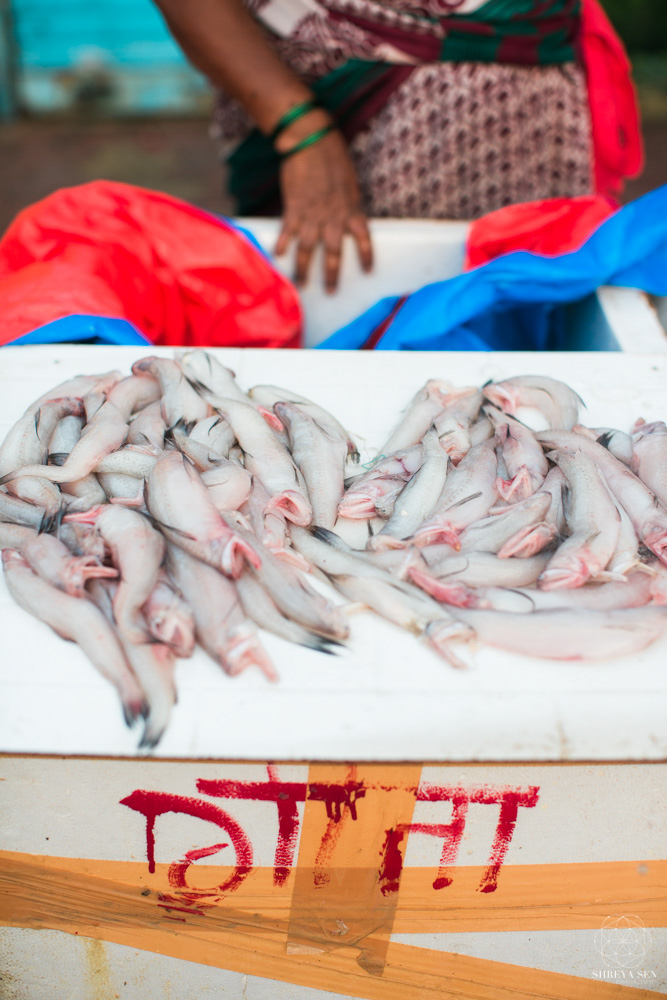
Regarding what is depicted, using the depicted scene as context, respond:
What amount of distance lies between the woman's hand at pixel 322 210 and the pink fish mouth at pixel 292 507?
3.86 ft

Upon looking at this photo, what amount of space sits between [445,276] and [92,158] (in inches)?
154

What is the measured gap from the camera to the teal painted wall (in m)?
5.32

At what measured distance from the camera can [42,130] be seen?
Result: 5.57m

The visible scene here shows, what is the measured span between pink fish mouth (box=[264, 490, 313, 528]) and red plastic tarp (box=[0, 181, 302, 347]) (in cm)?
86

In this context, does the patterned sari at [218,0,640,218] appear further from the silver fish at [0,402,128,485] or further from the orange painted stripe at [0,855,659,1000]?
the orange painted stripe at [0,855,659,1000]

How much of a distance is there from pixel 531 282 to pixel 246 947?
158 cm

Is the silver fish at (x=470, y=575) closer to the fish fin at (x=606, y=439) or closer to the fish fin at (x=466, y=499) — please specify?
the fish fin at (x=466, y=499)

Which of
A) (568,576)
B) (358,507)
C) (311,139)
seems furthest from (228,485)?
(311,139)

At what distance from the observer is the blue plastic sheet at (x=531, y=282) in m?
1.93

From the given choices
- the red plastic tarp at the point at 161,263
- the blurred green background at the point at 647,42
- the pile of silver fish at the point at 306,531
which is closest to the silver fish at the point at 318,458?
the pile of silver fish at the point at 306,531

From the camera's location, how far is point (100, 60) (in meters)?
5.51

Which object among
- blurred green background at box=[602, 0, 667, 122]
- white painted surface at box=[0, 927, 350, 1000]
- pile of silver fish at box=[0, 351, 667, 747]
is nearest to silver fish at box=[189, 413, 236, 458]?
pile of silver fish at box=[0, 351, 667, 747]

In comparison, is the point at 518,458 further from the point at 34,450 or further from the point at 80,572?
the point at 34,450

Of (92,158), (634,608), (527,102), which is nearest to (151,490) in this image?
(634,608)
